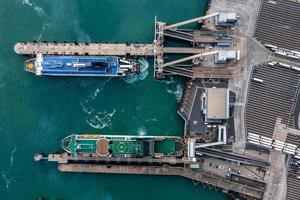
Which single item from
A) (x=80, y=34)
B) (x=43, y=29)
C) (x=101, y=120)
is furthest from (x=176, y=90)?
(x=43, y=29)

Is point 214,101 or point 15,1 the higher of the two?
point 15,1

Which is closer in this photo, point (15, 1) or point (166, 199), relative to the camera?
point (166, 199)

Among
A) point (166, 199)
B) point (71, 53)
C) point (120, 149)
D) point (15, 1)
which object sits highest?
point (15, 1)

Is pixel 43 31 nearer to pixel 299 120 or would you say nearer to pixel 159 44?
pixel 159 44

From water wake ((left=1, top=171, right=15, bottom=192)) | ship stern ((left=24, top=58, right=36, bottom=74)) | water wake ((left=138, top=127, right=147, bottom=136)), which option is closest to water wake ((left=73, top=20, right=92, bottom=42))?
ship stern ((left=24, top=58, right=36, bottom=74))

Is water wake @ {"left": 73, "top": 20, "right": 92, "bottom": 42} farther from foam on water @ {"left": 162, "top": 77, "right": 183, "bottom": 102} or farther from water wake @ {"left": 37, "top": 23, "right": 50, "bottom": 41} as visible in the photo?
foam on water @ {"left": 162, "top": 77, "right": 183, "bottom": 102}

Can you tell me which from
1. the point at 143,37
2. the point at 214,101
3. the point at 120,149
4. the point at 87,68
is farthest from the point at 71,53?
the point at 214,101

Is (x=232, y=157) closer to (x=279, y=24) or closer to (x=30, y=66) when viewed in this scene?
(x=279, y=24)

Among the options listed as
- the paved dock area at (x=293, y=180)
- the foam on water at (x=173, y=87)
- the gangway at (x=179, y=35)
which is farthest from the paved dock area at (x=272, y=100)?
the gangway at (x=179, y=35)
